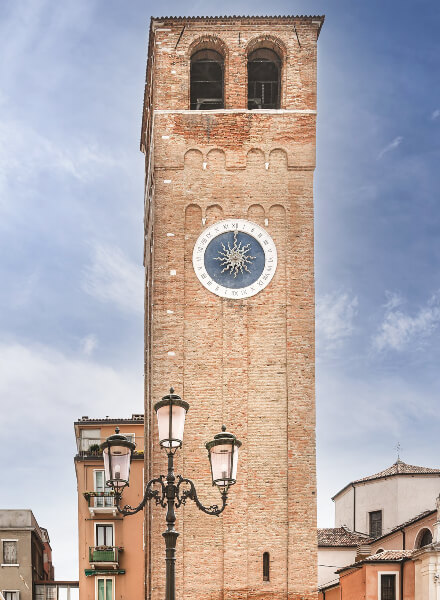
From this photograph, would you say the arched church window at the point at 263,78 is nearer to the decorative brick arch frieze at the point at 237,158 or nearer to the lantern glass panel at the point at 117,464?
the decorative brick arch frieze at the point at 237,158

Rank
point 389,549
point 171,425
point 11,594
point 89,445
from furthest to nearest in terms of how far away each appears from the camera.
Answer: point 89,445
point 11,594
point 389,549
point 171,425

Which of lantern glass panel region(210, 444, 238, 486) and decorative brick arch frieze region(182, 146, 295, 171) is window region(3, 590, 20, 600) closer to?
decorative brick arch frieze region(182, 146, 295, 171)

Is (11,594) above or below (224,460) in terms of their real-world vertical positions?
below

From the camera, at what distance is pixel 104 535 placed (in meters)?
45.8

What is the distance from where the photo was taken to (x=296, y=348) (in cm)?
3306

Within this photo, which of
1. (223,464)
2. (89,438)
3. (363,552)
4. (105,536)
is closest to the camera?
(223,464)

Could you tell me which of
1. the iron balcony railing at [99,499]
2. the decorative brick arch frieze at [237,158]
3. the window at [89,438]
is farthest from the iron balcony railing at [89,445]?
the decorative brick arch frieze at [237,158]

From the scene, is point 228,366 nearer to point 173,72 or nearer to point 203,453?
point 203,453

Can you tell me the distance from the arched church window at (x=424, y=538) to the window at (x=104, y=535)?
1227 centimetres

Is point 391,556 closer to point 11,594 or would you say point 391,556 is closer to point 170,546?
point 11,594

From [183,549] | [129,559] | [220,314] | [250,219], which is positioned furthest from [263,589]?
[129,559]

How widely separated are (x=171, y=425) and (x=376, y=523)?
3795 centimetres

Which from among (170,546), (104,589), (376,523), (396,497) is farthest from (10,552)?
(170,546)

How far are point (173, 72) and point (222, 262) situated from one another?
6.27 m
